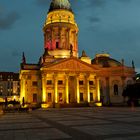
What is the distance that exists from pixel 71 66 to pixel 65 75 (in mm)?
3451

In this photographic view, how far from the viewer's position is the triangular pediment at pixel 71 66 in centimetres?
7147

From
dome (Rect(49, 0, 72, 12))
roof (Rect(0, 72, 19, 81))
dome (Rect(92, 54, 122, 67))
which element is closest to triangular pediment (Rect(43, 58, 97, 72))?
dome (Rect(92, 54, 122, 67))

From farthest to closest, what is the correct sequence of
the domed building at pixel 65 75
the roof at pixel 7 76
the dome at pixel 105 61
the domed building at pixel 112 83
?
the roof at pixel 7 76, the dome at pixel 105 61, the domed building at pixel 112 83, the domed building at pixel 65 75

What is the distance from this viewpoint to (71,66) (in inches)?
2886

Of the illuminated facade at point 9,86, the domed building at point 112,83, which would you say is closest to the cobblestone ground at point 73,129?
the domed building at point 112,83

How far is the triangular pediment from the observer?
71.5m

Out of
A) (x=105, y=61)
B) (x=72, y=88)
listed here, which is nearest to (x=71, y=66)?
(x=72, y=88)

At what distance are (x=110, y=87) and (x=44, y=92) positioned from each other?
24859 mm

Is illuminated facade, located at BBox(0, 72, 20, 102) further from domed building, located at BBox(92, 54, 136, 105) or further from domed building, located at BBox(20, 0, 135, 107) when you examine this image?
domed building, located at BBox(92, 54, 136, 105)

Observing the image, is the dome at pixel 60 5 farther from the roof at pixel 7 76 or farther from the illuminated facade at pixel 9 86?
the illuminated facade at pixel 9 86

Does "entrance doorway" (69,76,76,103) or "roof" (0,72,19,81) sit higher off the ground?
"roof" (0,72,19,81)

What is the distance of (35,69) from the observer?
250 ft

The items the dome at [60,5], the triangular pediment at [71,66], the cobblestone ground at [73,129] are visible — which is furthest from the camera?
the dome at [60,5]

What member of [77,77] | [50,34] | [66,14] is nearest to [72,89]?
[77,77]
